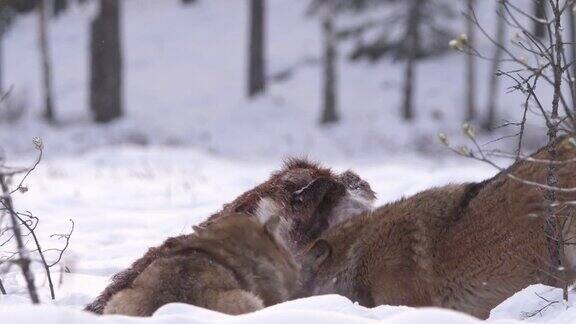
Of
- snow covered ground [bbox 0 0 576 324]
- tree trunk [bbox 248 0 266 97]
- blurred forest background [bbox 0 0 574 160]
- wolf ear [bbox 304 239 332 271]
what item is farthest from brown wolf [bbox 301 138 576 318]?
tree trunk [bbox 248 0 266 97]

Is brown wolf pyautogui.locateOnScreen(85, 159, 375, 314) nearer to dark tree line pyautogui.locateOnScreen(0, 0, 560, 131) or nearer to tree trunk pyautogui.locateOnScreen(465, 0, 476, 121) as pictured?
dark tree line pyautogui.locateOnScreen(0, 0, 560, 131)

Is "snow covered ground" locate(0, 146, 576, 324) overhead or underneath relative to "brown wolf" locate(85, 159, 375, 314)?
underneath

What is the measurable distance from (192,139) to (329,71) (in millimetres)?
5133

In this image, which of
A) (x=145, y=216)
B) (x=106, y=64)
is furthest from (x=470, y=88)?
(x=145, y=216)

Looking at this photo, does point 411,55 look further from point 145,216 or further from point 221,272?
point 221,272

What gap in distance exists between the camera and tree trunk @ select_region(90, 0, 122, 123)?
28.4 m

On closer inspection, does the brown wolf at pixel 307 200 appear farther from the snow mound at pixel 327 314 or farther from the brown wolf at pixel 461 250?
the snow mound at pixel 327 314

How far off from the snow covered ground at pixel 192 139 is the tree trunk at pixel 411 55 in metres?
0.60

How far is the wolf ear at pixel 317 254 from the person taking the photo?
5.73 metres

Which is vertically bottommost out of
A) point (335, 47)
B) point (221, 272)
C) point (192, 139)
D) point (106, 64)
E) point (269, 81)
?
point (192, 139)

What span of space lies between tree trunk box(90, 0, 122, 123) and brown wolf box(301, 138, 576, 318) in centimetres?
2401

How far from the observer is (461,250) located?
17.4 feet

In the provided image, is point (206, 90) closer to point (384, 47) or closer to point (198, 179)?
point (384, 47)

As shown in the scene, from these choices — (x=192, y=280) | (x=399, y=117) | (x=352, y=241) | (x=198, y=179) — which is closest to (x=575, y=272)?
(x=352, y=241)
